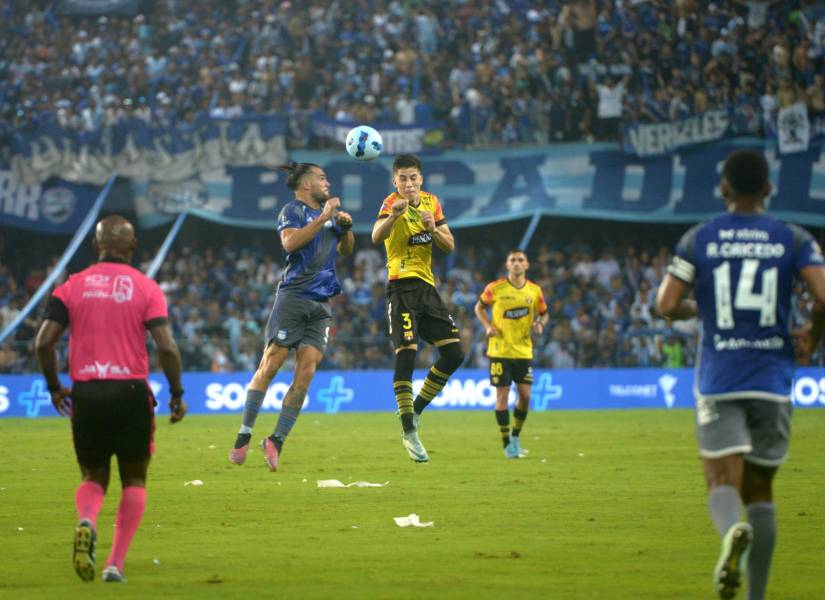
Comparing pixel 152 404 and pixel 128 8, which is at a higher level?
pixel 128 8

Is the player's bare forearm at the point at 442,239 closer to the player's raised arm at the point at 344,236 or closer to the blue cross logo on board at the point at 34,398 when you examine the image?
the player's raised arm at the point at 344,236

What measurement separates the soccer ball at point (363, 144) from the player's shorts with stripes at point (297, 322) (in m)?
1.74

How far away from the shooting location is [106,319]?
736 cm

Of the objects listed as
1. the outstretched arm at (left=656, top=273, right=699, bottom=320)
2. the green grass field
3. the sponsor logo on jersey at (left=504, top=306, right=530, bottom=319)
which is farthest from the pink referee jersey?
the sponsor logo on jersey at (left=504, top=306, right=530, bottom=319)

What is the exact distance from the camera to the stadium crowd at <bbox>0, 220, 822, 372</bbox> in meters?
29.3

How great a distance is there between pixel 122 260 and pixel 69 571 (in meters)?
1.86

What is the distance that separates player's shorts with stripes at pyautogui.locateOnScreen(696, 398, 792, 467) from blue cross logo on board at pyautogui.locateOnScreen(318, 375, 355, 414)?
22.8 meters

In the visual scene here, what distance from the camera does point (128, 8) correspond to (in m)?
38.8

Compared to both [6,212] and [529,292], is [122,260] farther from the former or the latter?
[6,212]

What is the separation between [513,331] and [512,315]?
0.88 feet

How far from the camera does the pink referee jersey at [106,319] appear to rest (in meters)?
7.36

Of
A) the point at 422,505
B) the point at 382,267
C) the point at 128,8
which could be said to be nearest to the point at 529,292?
the point at 422,505

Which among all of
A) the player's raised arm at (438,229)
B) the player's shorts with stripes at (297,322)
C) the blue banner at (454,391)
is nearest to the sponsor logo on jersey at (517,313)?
the player's raised arm at (438,229)

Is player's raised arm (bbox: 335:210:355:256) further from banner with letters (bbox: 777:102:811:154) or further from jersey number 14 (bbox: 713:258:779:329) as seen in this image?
banner with letters (bbox: 777:102:811:154)
